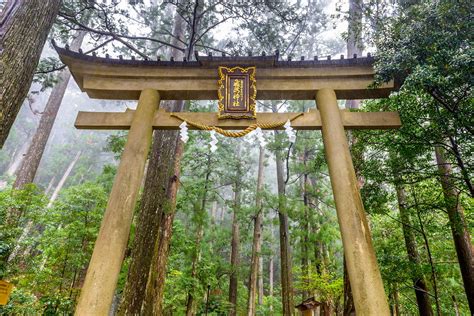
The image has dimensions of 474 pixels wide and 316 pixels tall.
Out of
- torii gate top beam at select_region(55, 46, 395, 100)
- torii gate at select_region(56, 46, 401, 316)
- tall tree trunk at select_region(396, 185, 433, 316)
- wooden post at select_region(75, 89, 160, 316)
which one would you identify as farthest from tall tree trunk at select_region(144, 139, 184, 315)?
tall tree trunk at select_region(396, 185, 433, 316)

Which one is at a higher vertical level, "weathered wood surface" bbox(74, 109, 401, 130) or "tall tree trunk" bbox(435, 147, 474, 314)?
"weathered wood surface" bbox(74, 109, 401, 130)

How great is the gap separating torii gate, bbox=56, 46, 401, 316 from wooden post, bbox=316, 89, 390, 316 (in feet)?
0.04

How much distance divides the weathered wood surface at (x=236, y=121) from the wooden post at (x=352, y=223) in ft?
0.60

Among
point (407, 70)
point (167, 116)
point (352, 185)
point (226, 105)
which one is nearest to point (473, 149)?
point (407, 70)

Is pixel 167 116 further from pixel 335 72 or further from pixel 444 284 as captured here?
pixel 444 284

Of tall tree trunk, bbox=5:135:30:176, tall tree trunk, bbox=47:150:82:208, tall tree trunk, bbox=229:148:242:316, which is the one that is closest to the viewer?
tall tree trunk, bbox=229:148:242:316

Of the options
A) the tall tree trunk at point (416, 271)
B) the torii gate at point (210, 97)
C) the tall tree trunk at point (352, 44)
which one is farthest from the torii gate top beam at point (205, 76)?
the tall tree trunk at point (416, 271)

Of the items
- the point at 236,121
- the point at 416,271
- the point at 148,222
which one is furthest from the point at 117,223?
the point at 416,271

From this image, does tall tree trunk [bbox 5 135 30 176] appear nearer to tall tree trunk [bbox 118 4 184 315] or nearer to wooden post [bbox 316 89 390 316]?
tall tree trunk [bbox 118 4 184 315]

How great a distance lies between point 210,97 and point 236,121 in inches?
25.5

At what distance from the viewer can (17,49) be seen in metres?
2.84

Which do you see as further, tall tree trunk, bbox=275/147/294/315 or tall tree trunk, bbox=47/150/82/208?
tall tree trunk, bbox=47/150/82/208

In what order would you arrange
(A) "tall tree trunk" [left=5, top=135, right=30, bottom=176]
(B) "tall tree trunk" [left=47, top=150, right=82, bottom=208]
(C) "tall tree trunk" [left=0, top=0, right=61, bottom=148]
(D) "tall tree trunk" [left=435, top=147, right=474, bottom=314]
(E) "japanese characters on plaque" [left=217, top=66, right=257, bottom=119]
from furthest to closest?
1. (A) "tall tree trunk" [left=5, top=135, right=30, bottom=176]
2. (B) "tall tree trunk" [left=47, top=150, right=82, bottom=208]
3. (D) "tall tree trunk" [left=435, top=147, right=474, bottom=314]
4. (E) "japanese characters on plaque" [left=217, top=66, right=257, bottom=119]
5. (C) "tall tree trunk" [left=0, top=0, right=61, bottom=148]

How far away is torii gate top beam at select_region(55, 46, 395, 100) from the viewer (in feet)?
13.1
